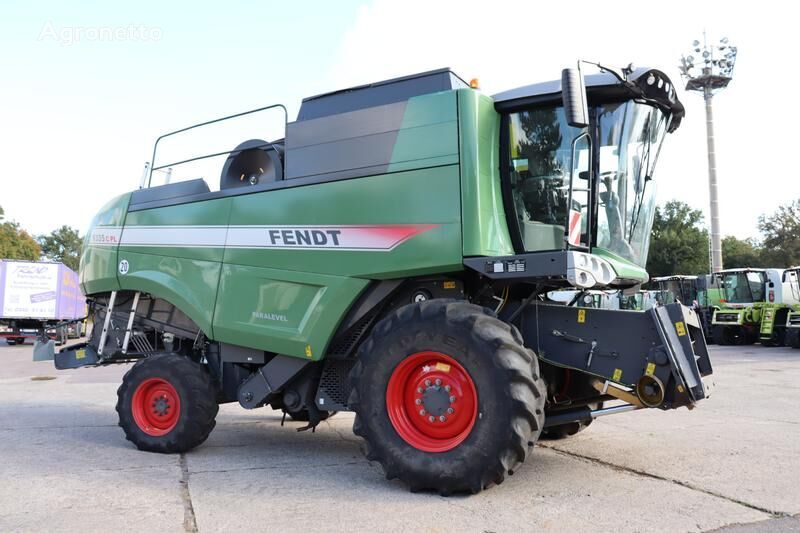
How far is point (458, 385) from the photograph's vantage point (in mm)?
4922

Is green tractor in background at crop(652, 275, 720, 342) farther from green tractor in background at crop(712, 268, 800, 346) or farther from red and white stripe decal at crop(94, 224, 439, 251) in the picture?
red and white stripe decal at crop(94, 224, 439, 251)

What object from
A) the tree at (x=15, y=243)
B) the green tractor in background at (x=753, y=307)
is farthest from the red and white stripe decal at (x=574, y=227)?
the tree at (x=15, y=243)

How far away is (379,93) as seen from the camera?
592cm

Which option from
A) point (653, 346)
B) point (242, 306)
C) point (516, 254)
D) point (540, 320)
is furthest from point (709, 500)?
point (242, 306)

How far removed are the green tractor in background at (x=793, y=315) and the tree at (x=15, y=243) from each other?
65.0m

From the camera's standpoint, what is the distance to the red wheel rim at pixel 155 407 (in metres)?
6.55

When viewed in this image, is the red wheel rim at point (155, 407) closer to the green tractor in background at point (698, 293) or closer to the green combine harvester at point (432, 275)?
the green combine harvester at point (432, 275)

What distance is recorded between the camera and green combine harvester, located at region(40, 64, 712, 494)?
4891mm

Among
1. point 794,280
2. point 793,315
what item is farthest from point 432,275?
point 794,280

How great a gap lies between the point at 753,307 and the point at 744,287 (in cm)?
194

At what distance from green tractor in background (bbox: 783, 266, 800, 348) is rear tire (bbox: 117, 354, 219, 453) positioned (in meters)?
20.0

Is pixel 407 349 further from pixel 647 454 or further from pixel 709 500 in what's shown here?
pixel 647 454

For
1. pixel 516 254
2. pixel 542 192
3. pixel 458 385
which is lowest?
pixel 458 385

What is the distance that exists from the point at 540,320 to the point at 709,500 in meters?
1.83
